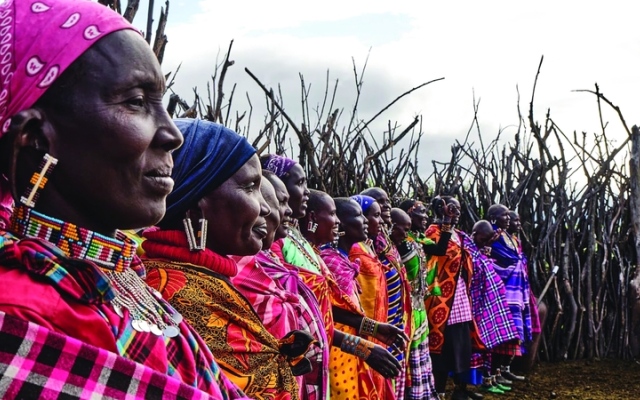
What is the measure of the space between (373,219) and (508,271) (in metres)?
3.72

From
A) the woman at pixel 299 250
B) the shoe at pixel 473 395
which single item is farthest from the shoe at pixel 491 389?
the woman at pixel 299 250

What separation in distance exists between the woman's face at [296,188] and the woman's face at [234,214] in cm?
174

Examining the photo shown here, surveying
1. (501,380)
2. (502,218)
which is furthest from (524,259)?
(501,380)

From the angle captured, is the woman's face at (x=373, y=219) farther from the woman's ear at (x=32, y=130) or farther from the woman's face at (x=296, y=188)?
the woman's ear at (x=32, y=130)

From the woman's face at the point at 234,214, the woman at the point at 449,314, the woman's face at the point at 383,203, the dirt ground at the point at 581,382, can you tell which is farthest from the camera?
the dirt ground at the point at 581,382

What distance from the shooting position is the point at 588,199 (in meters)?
10.6

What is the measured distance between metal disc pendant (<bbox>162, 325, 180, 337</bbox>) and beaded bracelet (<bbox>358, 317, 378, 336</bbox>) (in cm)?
296

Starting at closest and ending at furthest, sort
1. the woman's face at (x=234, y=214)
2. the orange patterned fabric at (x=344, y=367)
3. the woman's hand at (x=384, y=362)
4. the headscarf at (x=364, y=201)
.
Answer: the woman's face at (x=234, y=214)
the woman's hand at (x=384, y=362)
the orange patterned fabric at (x=344, y=367)
the headscarf at (x=364, y=201)

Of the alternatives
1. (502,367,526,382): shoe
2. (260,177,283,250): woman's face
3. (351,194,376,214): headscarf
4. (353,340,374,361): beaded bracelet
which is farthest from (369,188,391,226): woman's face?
(260,177,283,250): woman's face

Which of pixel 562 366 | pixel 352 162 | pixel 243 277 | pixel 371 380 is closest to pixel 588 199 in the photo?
pixel 562 366

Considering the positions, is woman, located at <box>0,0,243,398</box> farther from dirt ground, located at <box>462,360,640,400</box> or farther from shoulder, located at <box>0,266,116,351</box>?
dirt ground, located at <box>462,360,640,400</box>

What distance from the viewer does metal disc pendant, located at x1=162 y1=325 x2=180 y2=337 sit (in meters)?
1.21

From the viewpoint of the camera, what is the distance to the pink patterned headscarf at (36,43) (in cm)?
111

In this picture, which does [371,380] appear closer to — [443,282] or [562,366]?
[443,282]
